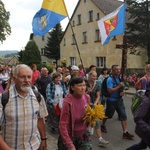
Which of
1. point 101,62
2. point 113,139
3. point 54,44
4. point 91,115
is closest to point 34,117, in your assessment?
point 91,115

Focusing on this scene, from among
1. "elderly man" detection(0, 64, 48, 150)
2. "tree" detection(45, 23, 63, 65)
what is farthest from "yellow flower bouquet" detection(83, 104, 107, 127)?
"tree" detection(45, 23, 63, 65)

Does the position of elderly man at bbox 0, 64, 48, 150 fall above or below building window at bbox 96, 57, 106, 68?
below

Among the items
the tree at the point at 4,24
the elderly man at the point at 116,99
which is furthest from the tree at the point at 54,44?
the elderly man at the point at 116,99

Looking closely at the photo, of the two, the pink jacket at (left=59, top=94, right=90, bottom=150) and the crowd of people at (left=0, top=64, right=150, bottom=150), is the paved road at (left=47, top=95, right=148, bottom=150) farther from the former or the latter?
the pink jacket at (left=59, top=94, right=90, bottom=150)

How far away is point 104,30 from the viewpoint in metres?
9.10

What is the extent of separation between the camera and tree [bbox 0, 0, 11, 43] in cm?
3497

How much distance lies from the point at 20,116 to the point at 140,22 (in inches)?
879

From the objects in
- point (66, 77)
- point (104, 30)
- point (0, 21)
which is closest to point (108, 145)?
point (66, 77)

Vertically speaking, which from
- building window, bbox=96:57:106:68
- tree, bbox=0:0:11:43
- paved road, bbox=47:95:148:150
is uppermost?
tree, bbox=0:0:11:43

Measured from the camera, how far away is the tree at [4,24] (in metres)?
35.0

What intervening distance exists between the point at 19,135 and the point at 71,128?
2.45ft

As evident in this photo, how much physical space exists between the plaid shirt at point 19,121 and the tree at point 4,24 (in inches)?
1333

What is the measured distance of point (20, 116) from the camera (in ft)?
8.90

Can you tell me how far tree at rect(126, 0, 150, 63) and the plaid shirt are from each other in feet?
68.6
